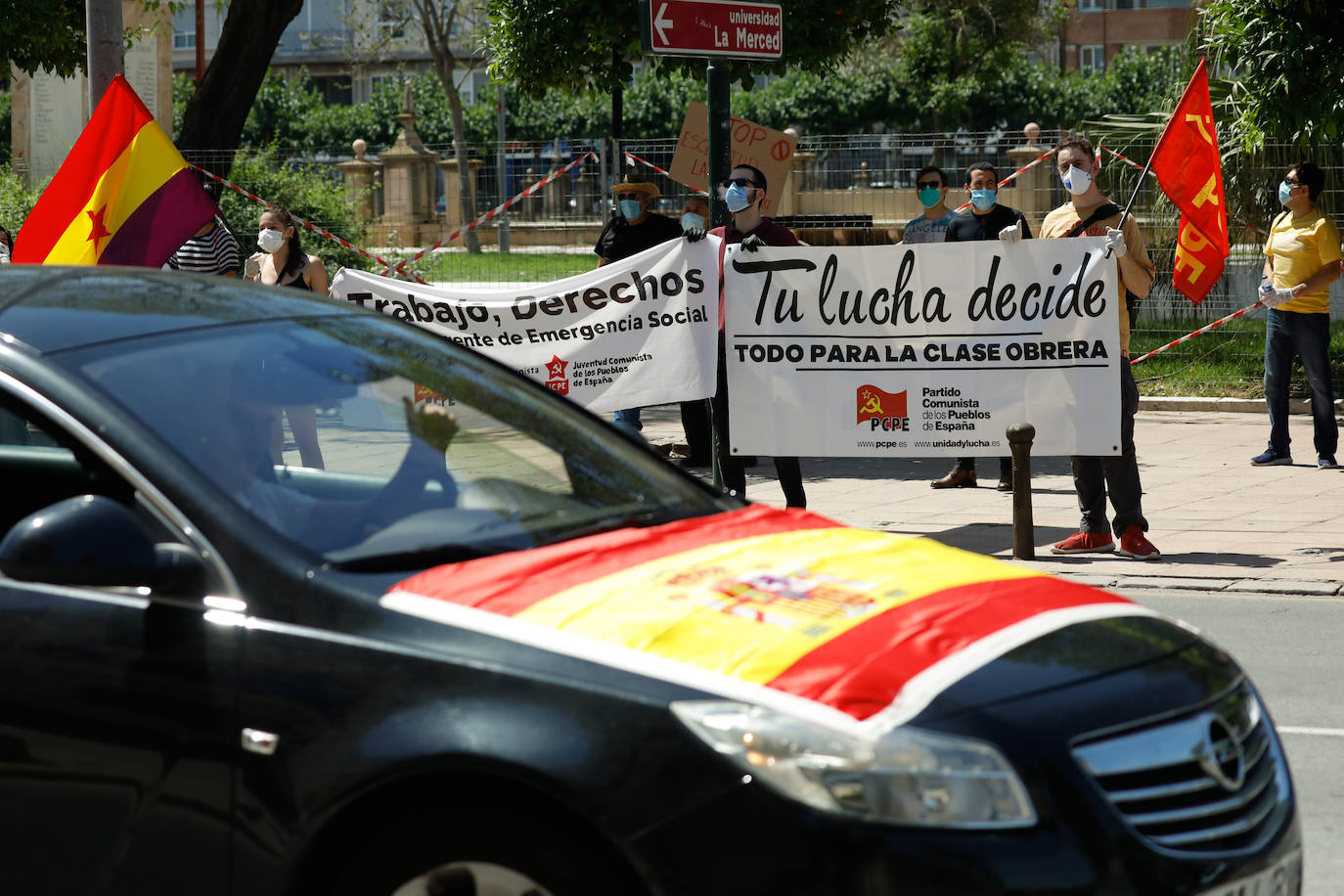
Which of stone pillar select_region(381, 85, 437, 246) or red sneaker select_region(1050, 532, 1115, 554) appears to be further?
stone pillar select_region(381, 85, 437, 246)

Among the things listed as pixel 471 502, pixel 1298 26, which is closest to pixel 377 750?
pixel 471 502

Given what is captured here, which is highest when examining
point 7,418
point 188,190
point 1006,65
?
point 1006,65

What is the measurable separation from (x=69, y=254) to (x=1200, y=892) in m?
8.69

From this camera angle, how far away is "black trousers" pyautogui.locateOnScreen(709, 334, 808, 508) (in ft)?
31.0

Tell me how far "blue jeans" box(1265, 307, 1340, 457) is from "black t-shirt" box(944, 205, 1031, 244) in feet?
7.10

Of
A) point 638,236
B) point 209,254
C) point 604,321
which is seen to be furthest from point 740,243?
point 209,254

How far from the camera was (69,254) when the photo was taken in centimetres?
1013

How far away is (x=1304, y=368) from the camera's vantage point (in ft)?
38.7

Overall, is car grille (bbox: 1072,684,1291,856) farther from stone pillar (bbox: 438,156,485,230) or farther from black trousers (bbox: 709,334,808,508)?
stone pillar (bbox: 438,156,485,230)

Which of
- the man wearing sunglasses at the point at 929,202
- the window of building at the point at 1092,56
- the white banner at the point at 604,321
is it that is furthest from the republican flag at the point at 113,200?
the window of building at the point at 1092,56

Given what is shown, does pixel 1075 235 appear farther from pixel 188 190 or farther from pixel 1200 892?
pixel 1200 892

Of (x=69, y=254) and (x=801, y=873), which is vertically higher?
(x=69, y=254)

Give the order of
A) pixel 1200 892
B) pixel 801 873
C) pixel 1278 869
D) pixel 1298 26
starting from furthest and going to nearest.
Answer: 1. pixel 1298 26
2. pixel 1278 869
3. pixel 1200 892
4. pixel 801 873

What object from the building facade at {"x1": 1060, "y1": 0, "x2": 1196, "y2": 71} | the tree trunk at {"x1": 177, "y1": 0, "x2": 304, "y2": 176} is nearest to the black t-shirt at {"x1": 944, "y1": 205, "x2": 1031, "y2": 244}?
the tree trunk at {"x1": 177, "y1": 0, "x2": 304, "y2": 176}
